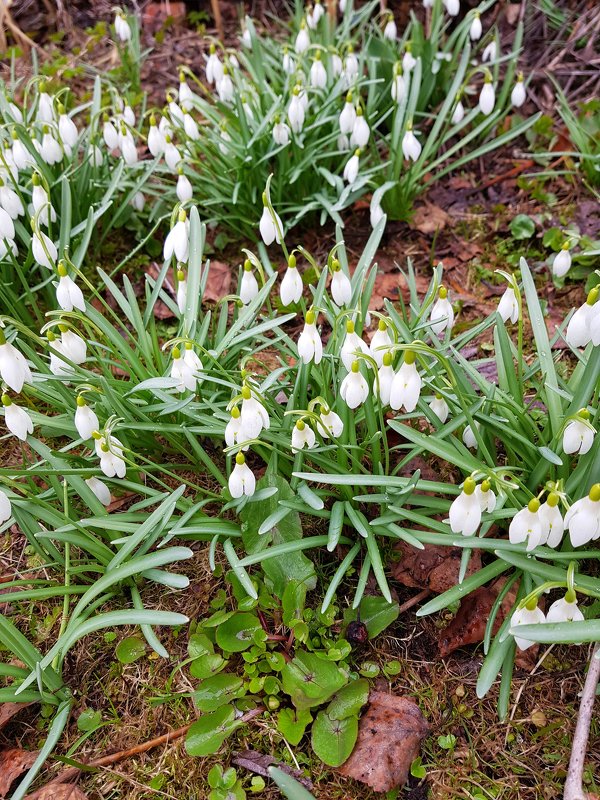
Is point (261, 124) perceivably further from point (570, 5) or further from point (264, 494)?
point (570, 5)

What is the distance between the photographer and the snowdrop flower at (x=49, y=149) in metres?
3.05

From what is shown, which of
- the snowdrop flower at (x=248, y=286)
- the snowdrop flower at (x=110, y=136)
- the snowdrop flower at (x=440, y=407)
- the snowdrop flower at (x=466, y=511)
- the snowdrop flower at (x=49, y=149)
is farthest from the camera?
the snowdrop flower at (x=110, y=136)

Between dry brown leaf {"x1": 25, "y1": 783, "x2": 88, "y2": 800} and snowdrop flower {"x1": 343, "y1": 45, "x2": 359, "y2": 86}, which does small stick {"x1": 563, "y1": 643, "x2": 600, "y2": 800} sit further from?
snowdrop flower {"x1": 343, "y1": 45, "x2": 359, "y2": 86}

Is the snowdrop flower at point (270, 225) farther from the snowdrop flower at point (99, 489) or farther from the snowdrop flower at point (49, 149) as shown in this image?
the snowdrop flower at point (49, 149)

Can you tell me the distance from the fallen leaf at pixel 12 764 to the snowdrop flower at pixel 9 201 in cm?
189

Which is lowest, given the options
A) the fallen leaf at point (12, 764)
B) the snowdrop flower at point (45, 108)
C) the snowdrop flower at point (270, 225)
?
the fallen leaf at point (12, 764)

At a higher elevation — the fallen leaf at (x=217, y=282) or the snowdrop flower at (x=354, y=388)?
the snowdrop flower at (x=354, y=388)

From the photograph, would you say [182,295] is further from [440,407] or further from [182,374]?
[440,407]

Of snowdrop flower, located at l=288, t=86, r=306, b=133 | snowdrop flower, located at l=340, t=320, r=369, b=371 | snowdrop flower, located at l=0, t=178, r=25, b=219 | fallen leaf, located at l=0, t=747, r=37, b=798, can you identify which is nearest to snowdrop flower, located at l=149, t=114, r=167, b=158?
snowdrop flower, located at l=288, t=86, r=306, b=133

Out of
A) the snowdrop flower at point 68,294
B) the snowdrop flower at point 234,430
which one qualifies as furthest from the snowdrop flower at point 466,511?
the snowdrop flower at point 68,294

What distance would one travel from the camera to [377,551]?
2.17 m

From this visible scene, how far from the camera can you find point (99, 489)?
2.35 meters

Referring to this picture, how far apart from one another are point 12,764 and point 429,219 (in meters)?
2.96

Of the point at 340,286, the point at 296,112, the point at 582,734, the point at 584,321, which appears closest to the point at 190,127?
the point at 296,112
